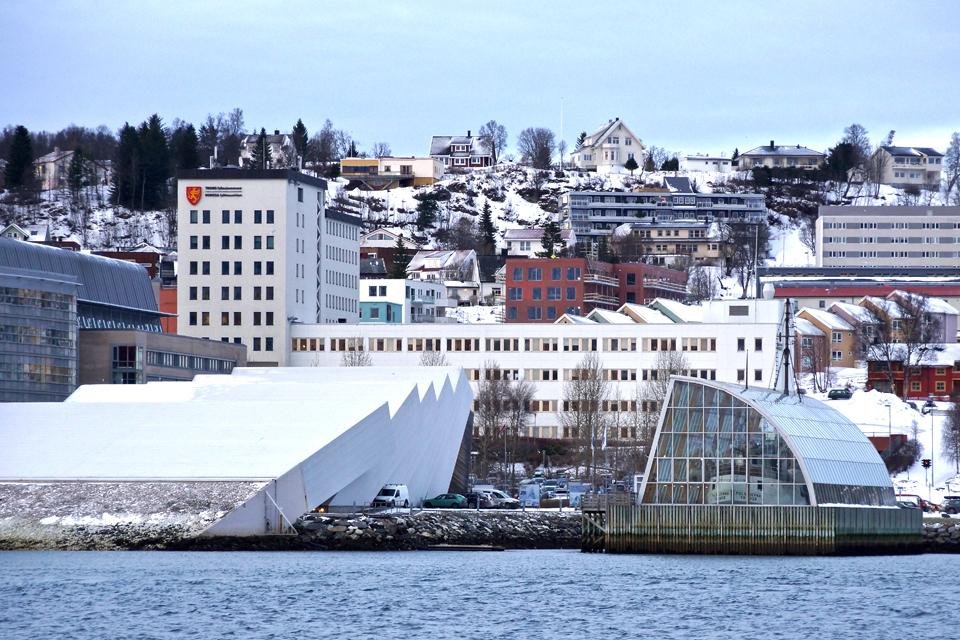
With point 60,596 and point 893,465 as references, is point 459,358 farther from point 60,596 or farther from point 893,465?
point 60,596

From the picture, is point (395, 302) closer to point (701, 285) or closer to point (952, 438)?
point (701, 285)

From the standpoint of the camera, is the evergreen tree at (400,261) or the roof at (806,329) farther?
the evergreen tree at (400,261)

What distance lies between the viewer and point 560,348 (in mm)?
117250

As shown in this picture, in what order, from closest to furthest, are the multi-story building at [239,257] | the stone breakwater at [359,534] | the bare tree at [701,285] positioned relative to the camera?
the stone breakwater at [359,534] → the multi-story building at [239,257] → the bare tree at [701,285]

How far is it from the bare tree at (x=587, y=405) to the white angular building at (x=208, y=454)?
2444 centimetres

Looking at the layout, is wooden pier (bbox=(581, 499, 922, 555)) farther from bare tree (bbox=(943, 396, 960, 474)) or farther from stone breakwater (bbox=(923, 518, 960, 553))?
bare tree (bbox=(943, 396, 960, 474))

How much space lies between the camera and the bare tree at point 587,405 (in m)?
103

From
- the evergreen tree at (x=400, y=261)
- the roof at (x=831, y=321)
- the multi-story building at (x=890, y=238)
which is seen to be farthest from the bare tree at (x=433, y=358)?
the multi-story building at (x=890, y=238)

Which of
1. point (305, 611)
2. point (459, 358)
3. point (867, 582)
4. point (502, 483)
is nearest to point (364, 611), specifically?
point (305, 611)

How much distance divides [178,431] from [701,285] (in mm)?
115056

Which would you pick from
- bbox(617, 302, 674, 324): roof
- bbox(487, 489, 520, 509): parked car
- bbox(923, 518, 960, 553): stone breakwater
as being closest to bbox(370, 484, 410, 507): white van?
bbox(487, 489, 520, 509): parked car

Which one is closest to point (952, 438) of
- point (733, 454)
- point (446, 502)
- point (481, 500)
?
point (481, 500)

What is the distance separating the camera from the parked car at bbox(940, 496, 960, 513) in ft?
261

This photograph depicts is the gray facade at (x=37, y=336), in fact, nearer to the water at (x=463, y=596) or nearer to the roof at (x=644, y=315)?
the water at (x=463, y=596)
